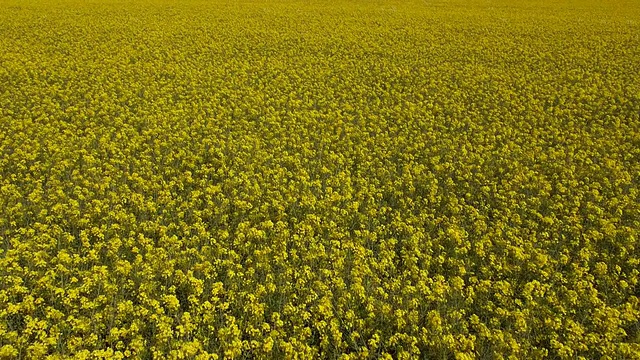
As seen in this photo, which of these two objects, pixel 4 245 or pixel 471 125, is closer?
pixel 4 245

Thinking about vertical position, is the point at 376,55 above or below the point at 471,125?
above

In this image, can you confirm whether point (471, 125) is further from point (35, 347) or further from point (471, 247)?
point (35, 347)

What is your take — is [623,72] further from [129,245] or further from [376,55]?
[129,245]

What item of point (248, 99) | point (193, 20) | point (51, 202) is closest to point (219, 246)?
point (51, 202)

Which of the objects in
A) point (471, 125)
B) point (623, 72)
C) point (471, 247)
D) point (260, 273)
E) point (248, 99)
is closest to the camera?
point (260, 273)

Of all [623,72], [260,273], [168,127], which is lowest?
[260,273]

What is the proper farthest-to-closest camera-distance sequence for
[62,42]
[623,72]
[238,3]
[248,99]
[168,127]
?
[238,3]
[62,42]
[623,72]
[248,99]
[168,127]
